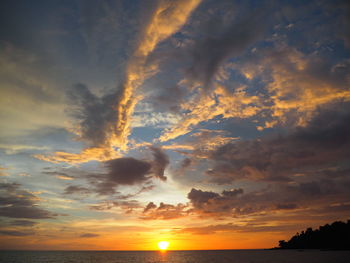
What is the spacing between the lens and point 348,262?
103 m

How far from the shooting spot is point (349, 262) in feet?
340

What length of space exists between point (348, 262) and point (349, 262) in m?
0.49
